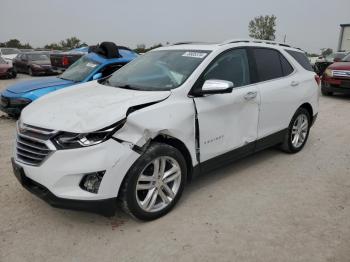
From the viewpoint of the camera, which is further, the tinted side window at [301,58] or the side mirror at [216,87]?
the tinted side window at [301,58]

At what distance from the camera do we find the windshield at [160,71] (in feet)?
12.5

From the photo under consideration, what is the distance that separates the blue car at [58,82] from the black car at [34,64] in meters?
11.7

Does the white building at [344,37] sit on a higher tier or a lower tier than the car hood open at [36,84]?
lower

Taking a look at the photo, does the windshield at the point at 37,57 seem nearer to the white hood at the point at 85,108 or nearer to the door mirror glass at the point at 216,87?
the white hood at the point at 85,108

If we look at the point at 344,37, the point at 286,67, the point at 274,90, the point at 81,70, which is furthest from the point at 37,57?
the point at 344,37

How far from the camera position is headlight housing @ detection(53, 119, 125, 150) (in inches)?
116

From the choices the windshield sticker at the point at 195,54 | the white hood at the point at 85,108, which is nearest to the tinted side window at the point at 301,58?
the windshield sticker at the point at 195,54

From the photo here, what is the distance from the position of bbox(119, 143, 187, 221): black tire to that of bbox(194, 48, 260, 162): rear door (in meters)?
0.46

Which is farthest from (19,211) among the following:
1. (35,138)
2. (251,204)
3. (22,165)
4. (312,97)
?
(312,97)

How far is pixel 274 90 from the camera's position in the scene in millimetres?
4656

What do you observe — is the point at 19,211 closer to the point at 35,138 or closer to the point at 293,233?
the point at 35,138

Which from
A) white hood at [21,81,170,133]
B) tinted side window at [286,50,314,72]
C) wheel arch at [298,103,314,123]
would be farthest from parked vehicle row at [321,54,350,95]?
white hood at [21,81,170,133]

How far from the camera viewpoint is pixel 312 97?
5520 mm

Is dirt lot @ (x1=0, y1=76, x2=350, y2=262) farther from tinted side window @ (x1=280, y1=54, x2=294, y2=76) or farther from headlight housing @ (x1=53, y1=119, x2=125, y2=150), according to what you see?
tinted side window @ (x1=280, y1=54, x2=294, y2=76)
